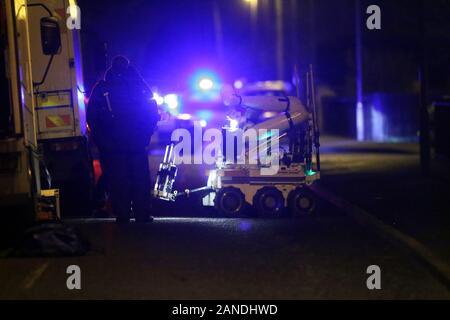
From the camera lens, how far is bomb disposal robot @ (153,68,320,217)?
37.8 feet

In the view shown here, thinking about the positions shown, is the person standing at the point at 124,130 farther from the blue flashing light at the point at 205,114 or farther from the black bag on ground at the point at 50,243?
the blue flashing light at the point at 205,114

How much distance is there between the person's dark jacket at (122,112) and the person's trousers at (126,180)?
0.12 meters

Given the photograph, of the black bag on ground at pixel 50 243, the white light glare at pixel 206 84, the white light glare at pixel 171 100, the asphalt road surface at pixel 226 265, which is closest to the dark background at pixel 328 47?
the white light glare at pixel 206 84

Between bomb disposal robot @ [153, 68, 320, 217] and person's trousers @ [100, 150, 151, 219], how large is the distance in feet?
2.89

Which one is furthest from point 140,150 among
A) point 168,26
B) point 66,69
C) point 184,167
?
point 168,26

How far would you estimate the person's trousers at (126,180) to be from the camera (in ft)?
34.6

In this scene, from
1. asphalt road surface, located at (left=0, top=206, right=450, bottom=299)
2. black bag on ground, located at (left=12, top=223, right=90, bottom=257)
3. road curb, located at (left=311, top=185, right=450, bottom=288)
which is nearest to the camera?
asphalt road surface, located at (left=0, top=206, right=450, bottom=299)

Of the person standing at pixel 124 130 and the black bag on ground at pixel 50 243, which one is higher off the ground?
the person standing at pixel 124 130

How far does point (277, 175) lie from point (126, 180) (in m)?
2.30

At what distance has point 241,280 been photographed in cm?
739

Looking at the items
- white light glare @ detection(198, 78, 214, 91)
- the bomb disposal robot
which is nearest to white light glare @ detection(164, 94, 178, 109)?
the bomb disposal robot

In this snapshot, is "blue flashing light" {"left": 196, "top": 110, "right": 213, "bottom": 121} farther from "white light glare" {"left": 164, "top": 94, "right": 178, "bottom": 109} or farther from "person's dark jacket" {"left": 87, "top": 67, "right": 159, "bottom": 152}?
"person's dark jacket" {"left": 87, "top": 67, "right": 159, "bottom": 152}

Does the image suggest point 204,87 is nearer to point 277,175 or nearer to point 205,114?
point 205,114

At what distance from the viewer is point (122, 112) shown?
10.4m
